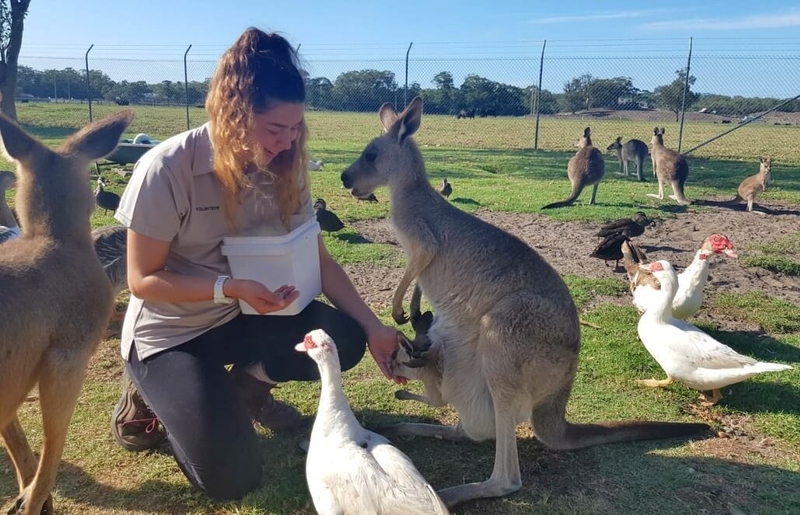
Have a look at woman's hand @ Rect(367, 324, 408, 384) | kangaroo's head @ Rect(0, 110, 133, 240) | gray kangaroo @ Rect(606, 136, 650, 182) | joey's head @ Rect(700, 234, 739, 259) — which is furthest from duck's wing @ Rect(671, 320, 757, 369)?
gray kangaroo @ Rect(606, 136, 650, 182)

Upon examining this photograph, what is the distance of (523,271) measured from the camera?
2.52 m

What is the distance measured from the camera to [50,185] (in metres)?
2.09

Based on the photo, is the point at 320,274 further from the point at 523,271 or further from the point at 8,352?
the point at 8,352

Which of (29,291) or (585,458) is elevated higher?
(29,291)

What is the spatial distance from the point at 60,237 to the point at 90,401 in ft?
3.43

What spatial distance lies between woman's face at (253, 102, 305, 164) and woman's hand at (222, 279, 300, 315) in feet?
1.44

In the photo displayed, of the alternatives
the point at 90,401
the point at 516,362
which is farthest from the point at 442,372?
the point at 90,401

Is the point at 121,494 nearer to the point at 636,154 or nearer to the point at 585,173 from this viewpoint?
the point at 585,173

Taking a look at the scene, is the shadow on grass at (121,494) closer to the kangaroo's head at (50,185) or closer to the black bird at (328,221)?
the kangaroo's head at (50,185)

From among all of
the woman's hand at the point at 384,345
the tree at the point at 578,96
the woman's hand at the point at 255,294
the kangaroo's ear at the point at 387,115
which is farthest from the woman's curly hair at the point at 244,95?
the tree at the point at 578,96

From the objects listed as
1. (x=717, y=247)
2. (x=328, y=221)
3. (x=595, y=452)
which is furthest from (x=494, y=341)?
(x=328, y=221)

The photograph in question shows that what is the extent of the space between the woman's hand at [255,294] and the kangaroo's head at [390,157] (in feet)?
4.28

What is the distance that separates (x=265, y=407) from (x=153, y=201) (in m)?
0.94

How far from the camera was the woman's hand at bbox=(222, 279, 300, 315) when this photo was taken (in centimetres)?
207
